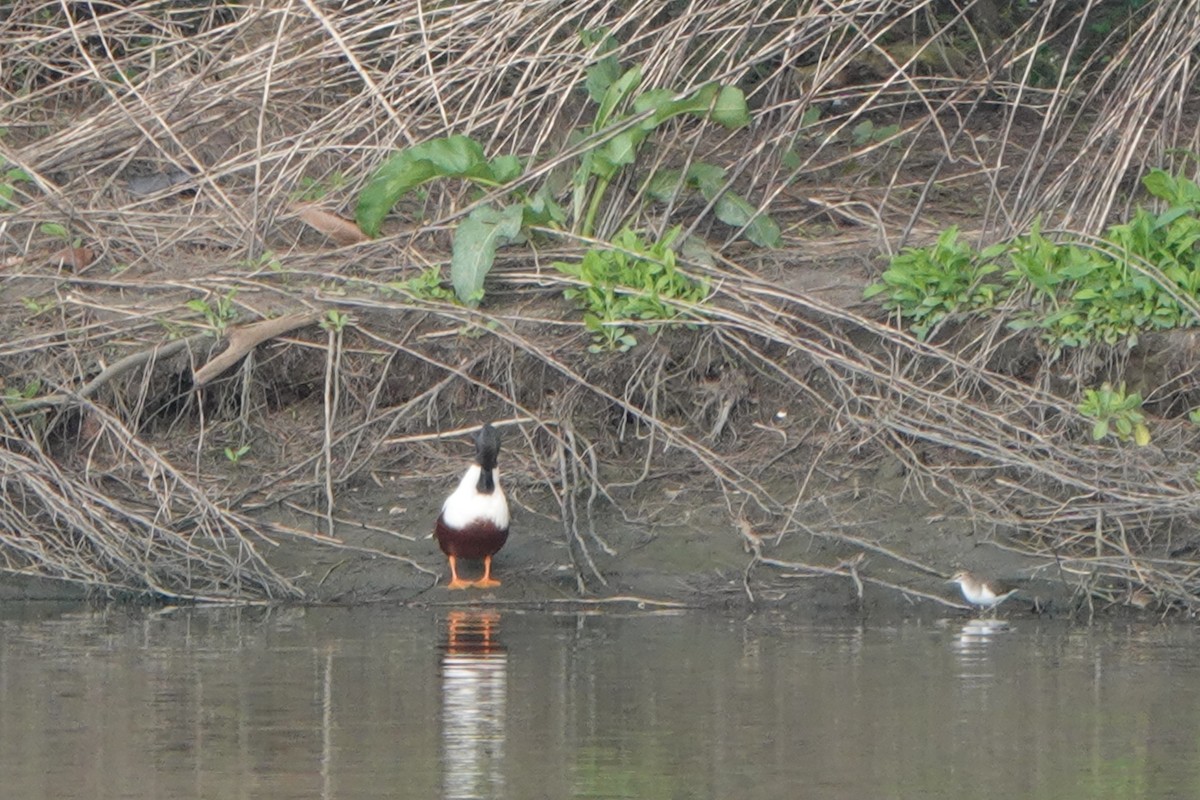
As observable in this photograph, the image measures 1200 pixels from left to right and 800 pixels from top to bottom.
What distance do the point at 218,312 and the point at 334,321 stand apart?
1.60 feet

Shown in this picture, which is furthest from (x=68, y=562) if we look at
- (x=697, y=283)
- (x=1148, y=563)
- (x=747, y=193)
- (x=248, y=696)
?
(x=1148, y=563)

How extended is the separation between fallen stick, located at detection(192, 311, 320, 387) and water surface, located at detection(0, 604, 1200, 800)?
113 centimetres

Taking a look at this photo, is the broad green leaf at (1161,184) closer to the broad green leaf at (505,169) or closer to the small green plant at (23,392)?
the broad green leaf at (505,169)

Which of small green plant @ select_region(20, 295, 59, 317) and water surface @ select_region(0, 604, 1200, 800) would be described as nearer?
water surface @ select_region(0, 604, 1200, 800)

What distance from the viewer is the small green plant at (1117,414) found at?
7395mm

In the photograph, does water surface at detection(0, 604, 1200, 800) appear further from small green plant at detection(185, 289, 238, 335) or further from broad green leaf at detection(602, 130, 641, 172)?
broad green leaf at detection(602, 130, 641, 172)

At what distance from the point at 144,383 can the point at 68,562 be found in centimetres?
89

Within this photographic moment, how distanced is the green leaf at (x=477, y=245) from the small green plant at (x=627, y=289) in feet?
0.87

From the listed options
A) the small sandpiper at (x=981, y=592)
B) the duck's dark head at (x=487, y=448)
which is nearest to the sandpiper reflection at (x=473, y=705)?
the duck's dark head at (x=487, y=448)

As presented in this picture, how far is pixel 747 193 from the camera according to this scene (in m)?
8.79

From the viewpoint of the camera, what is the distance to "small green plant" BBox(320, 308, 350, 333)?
8.04m

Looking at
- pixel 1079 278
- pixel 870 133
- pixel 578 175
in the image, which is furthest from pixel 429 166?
pixel 1079 278

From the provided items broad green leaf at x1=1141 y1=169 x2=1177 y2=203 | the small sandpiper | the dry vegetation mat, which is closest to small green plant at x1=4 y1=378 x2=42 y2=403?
the dry vegetation mat

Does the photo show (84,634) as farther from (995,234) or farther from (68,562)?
(995,234)
